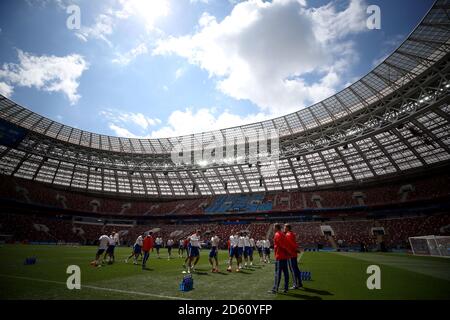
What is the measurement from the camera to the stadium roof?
84.4 ft

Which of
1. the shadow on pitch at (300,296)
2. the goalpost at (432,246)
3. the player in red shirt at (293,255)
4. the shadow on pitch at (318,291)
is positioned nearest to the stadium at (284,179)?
the goalpost at (432,246)

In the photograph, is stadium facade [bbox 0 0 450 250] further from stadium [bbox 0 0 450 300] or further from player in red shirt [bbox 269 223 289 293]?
player in red shirt [bbox 269 223 289 293]

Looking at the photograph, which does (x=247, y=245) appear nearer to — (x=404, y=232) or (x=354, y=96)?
(x=354, y=96)

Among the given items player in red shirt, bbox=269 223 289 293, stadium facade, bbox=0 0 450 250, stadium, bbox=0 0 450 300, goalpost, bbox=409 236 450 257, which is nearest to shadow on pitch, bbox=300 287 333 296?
player in red shirt, bbox=269 223 289 293

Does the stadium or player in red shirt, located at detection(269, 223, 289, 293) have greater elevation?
the stadium

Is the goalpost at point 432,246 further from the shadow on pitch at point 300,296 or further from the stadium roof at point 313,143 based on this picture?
the shadow on pitch at point 300,296

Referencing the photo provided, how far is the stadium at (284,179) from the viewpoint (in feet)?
85.6

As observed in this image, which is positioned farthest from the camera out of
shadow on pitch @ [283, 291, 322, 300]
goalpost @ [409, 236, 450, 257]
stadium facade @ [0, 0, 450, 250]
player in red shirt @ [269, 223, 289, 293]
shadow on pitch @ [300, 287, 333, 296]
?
stadium facade @ [0, 0, 450, 250]

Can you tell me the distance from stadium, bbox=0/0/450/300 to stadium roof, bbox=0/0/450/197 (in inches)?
6.4

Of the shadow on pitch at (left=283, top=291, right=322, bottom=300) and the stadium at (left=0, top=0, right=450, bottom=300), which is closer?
the shadow on pitch at (left=283, top=291, right=322, bottom=300)

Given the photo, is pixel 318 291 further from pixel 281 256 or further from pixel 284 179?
pixel 284 179

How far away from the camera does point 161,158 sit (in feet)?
157
